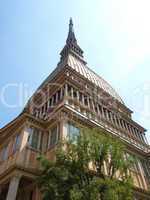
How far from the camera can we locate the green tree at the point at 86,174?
Answer: 9.99m

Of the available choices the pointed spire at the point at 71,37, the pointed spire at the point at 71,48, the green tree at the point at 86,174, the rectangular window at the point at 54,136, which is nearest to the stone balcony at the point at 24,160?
the rectangular window at the point at 54,136

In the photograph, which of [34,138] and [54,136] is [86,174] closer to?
[54,136]

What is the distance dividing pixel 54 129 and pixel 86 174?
5941mm

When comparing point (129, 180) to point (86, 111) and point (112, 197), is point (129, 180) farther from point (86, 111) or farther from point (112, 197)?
point (86, 111)

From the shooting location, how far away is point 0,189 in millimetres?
14258

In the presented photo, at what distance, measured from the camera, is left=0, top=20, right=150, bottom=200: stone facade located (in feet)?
45.8

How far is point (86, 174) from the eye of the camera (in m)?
11.1

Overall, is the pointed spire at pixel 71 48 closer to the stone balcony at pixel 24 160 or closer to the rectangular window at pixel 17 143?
the rectangular window at pixel 17 143

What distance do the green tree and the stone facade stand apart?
2.78 metres

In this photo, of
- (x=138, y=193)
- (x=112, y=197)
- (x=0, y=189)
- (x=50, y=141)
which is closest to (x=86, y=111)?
(x=50, y=141)

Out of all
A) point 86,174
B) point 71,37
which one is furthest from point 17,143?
point 71,37

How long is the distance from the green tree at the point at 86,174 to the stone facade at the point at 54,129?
109 inches

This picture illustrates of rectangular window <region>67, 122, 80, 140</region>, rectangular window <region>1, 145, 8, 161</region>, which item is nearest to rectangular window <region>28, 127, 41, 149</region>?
rectangular window <region>1, 145, 8, 161</region>

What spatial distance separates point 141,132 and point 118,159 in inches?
607
